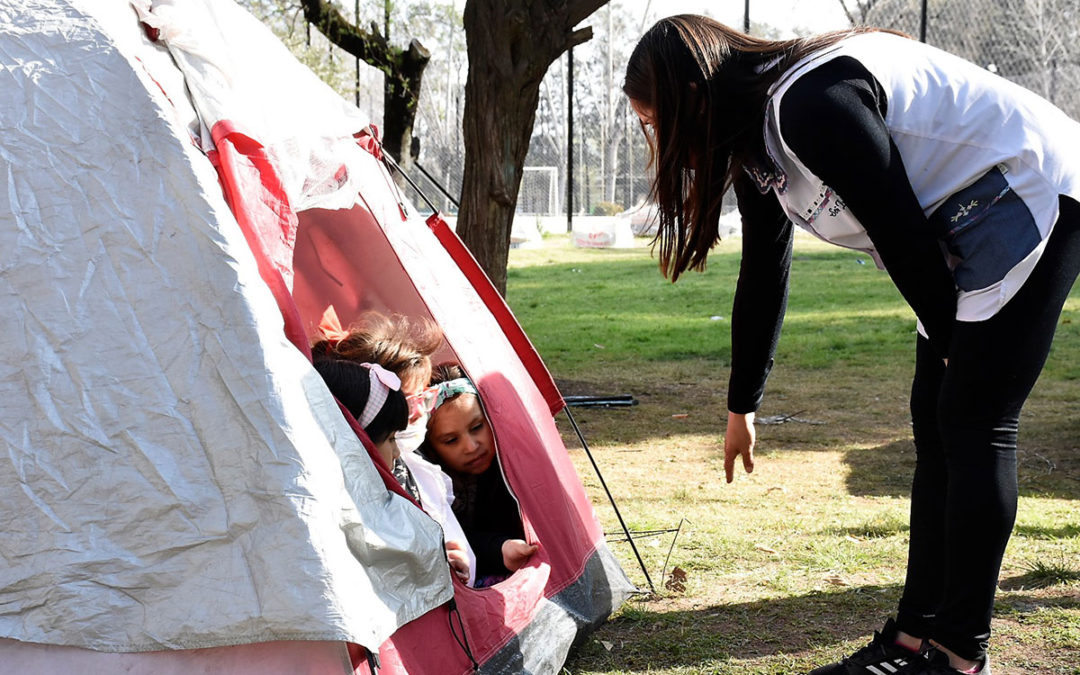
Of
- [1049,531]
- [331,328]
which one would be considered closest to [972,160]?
[331,328]

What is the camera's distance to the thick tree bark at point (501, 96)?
514 cm

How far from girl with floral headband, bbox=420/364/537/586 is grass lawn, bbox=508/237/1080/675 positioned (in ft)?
1.22

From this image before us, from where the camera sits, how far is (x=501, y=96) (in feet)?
17.3

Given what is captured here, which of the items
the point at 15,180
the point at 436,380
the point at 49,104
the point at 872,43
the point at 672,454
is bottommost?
the point at 672,454

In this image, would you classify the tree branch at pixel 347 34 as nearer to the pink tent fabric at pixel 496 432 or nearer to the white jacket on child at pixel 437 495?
the pink tent fabric at pixel 496 432

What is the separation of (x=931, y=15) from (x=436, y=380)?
527 inches

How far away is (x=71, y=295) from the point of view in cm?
197

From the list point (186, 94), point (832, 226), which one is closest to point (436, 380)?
point (186, 94)

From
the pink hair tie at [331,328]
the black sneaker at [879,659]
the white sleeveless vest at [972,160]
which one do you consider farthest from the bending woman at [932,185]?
the pink hair tie at [331,328]

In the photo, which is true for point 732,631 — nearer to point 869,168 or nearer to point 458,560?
point 458,560

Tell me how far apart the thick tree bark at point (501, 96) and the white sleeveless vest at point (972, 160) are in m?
3.33

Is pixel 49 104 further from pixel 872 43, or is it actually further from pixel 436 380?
pixel 872 43

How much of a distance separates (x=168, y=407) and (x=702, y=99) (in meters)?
1.07

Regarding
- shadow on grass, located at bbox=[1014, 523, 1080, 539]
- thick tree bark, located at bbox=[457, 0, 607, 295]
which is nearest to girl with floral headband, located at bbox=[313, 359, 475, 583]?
shadow on grass, located at bbox=[1014, 523, 1080, 539]
